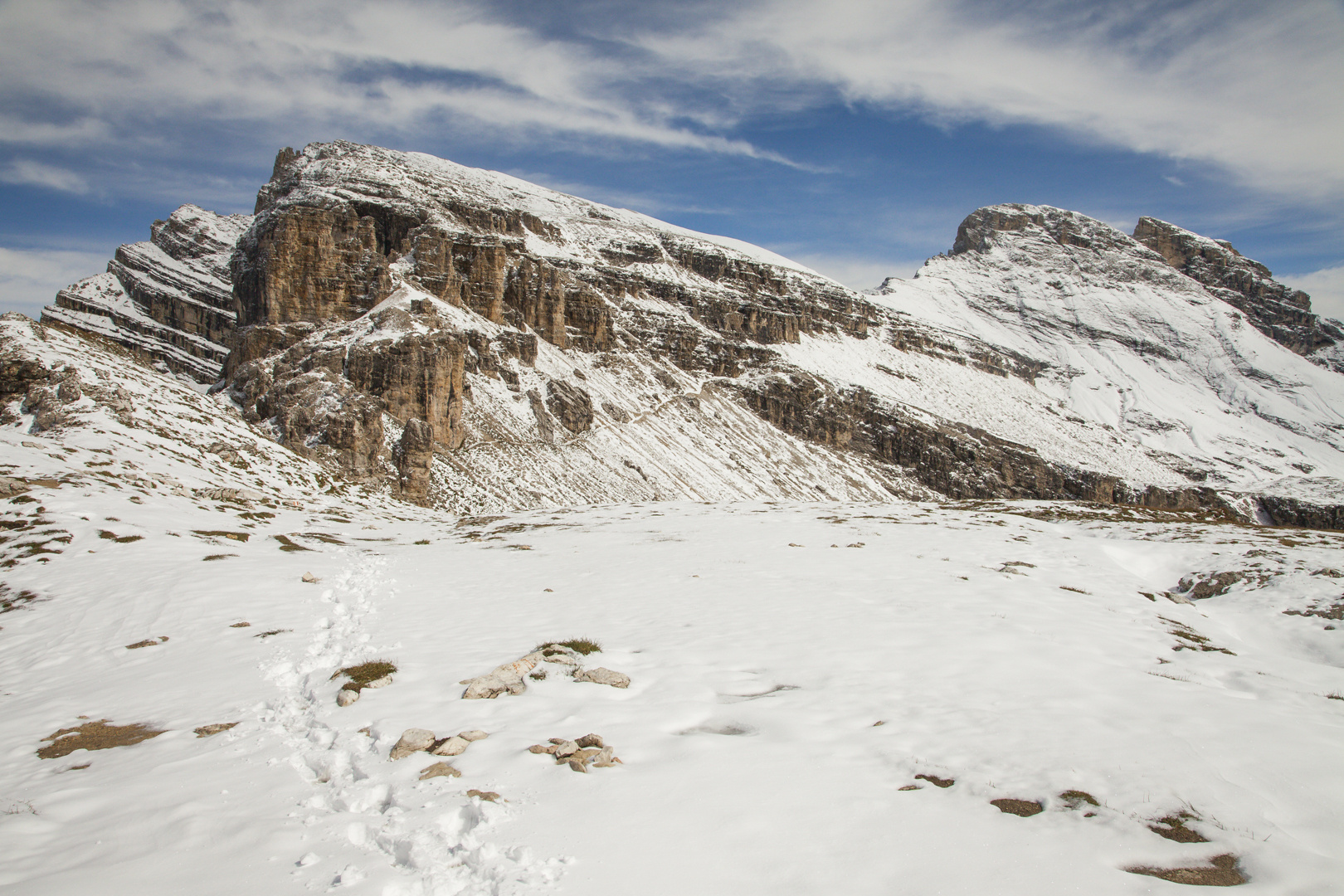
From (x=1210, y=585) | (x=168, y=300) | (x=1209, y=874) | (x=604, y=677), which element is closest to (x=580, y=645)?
(x=604, y=677)

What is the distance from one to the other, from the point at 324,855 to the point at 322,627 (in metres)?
9.64

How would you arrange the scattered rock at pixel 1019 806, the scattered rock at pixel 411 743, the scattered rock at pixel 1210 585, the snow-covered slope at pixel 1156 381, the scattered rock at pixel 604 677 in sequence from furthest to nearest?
the snow-covered slope at pixel 1156 381
the scattered rock at pixel 1210 585
the scattered rock at pixel 604 677
the scattered rock at pixel 411 743
the scattered rock at pixel 1019 806

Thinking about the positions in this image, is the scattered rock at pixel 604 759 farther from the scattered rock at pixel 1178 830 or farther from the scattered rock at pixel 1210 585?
the scattered rock at pixel 1210 585

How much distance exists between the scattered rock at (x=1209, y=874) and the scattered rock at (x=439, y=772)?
21.6 ft

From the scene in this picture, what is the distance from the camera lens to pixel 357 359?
6138 cm

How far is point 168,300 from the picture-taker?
121188 millimetres

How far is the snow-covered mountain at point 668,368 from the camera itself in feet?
205

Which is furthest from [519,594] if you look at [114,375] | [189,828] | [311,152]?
[311,152]

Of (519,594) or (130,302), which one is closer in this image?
(519,594)

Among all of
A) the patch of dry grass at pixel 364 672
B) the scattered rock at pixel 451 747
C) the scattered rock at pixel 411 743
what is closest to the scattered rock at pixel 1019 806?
the scattered rock at pixel 451 747

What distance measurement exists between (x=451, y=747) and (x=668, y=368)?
95.6 meters

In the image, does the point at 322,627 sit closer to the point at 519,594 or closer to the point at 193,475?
the point at 519,594

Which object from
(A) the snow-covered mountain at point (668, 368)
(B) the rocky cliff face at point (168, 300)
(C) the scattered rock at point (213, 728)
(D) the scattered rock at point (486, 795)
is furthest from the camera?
(B) the rocky cliff face at point (168, 300)

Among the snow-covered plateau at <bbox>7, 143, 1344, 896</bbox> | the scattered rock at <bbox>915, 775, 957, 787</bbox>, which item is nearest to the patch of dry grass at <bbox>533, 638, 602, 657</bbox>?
the snow-covered plateau at <bbox>7, 143, 1344, 896</bbox>
